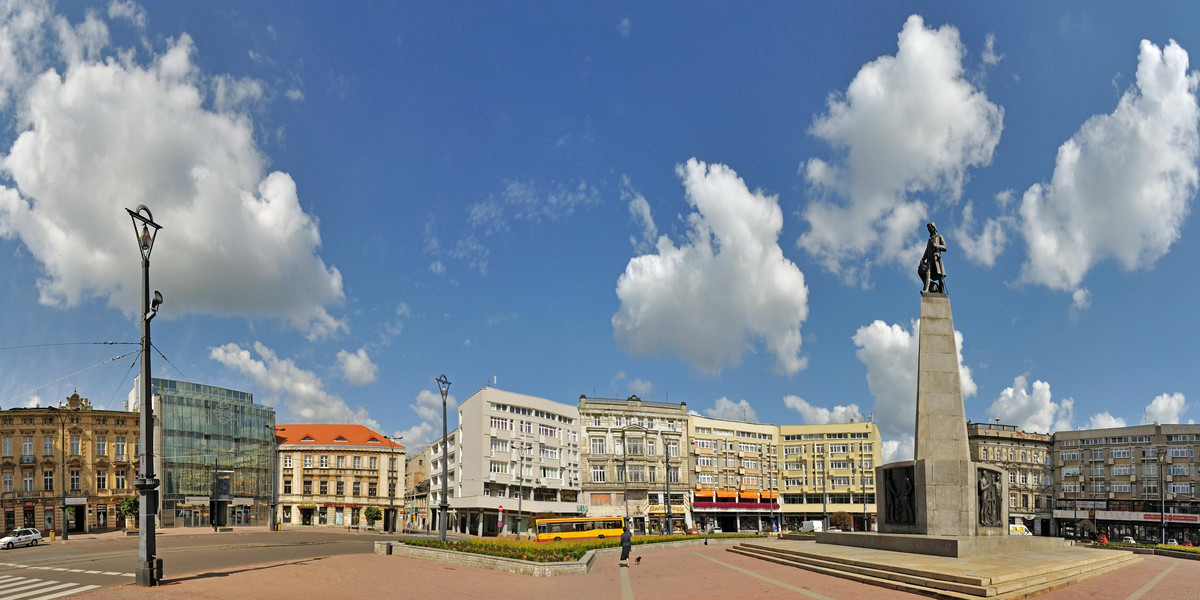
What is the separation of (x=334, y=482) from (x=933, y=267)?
238 ft

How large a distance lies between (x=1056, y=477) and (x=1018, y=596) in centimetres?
9495

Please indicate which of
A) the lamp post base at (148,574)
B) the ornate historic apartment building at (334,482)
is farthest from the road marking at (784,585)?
the ornate historic apartment building at (334,482)

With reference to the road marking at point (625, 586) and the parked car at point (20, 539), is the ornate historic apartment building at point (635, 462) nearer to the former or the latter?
the parked car at point (20, 539)

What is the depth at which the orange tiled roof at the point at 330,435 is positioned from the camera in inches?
3595

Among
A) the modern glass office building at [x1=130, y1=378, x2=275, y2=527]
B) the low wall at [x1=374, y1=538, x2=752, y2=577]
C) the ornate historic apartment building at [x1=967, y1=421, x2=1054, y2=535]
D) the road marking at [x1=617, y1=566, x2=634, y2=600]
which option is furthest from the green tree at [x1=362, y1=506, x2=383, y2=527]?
the ornate historic apartment building at [x1=967, y1=421, x2=1054, y2=535]

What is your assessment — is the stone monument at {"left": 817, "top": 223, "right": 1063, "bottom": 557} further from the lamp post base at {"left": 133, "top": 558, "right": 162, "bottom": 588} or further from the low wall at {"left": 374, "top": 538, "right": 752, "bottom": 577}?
the lamp post base at {"left": 133, "top": 558, "right": 162, "bottom": 588}

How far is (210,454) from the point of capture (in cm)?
8312

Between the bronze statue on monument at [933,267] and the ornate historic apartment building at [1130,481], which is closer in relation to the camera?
the bronze statue on monument at [933,267]

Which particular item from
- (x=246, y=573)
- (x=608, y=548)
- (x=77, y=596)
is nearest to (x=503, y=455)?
(x=608, y=548)

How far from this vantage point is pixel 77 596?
20172mm

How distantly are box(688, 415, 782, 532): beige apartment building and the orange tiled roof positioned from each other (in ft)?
116

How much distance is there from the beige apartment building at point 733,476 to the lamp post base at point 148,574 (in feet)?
240

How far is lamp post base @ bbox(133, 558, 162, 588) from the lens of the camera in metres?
21.9

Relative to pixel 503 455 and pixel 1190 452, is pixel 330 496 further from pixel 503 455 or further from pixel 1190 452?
pixel 1190 452
